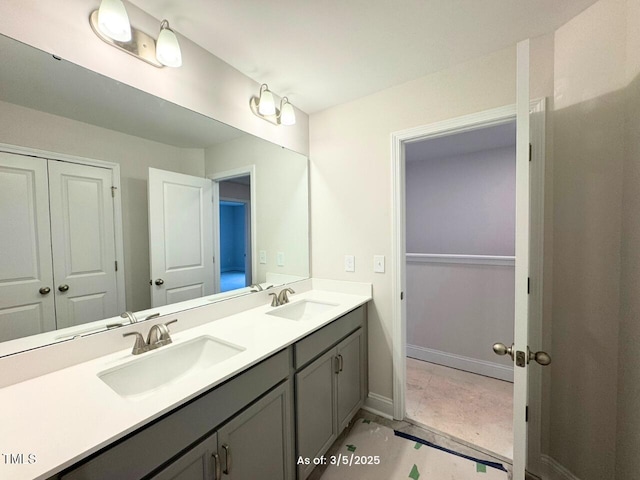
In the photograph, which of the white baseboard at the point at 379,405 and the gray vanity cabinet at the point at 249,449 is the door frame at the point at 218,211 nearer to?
the gray vanity cabinet at the point at 249,449

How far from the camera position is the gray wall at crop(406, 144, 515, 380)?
7.98 feet

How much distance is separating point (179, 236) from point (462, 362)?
2726mm

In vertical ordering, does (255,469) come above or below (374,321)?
below

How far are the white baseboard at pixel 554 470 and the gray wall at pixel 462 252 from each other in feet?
3.24

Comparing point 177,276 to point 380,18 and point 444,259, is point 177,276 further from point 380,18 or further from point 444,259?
point 444,259

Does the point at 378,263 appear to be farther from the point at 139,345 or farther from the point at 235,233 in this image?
the point at 139,345

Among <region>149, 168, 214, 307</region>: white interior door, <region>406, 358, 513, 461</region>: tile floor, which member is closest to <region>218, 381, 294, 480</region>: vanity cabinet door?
<region>149, 168, 214, 307</region>: white interior door

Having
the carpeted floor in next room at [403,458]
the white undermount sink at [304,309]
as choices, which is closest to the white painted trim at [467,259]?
the white undermount sink at [304,309]

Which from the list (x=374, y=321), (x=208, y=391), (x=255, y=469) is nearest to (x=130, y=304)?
(x=208, y=391)

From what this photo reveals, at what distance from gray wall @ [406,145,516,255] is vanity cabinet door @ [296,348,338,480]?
2.17 m

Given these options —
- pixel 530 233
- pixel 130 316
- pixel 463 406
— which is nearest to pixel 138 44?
pixel 130 316

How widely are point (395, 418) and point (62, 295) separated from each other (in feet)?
6.82

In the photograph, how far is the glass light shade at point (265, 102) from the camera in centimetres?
173

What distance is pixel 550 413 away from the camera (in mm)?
1414
